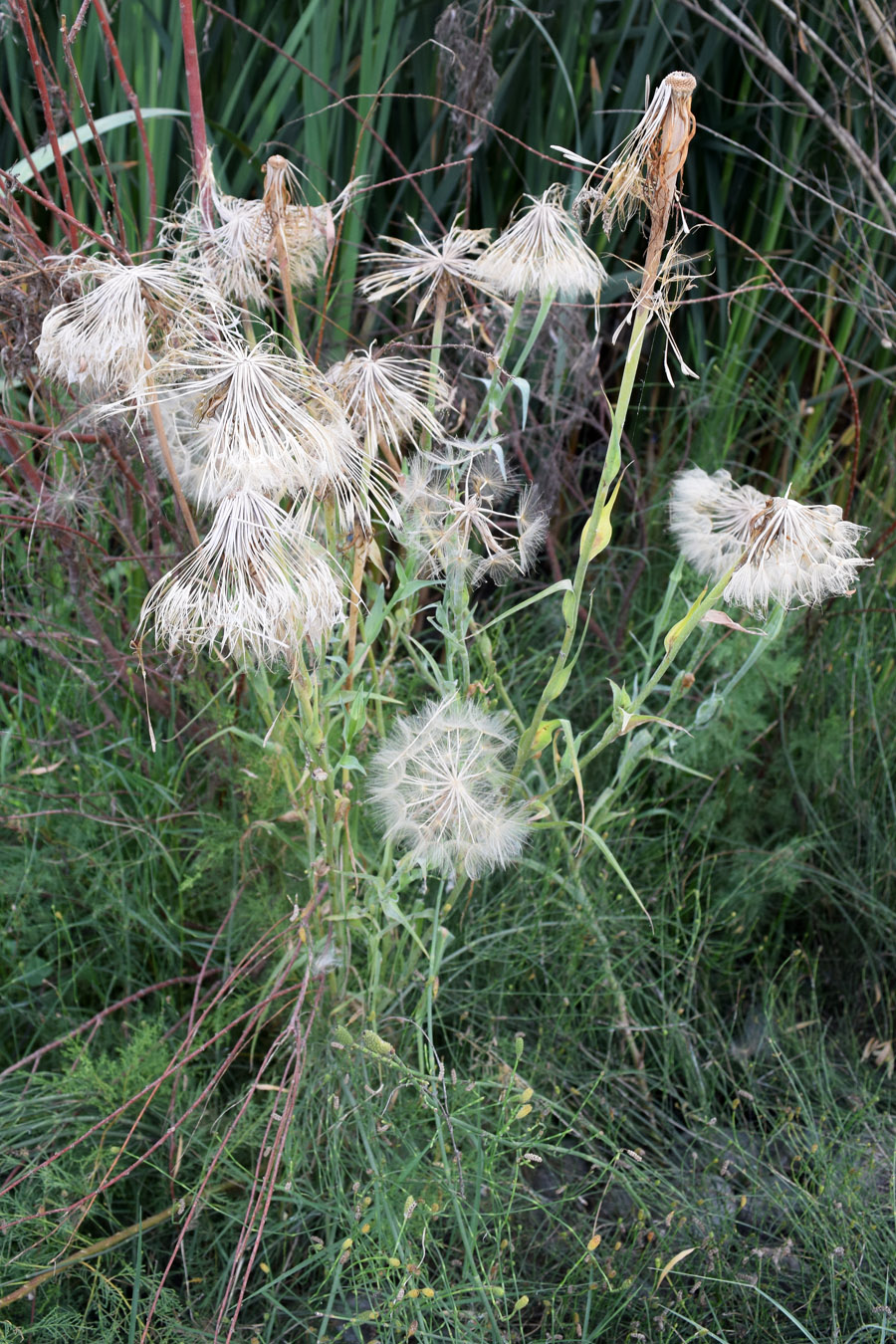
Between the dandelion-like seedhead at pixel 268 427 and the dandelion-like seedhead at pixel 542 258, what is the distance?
0.27 m

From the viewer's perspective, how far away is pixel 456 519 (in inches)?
49.6

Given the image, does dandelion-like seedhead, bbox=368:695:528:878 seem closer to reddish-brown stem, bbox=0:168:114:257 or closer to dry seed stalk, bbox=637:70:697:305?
dry seed stalk, bbox=637:70:697:305

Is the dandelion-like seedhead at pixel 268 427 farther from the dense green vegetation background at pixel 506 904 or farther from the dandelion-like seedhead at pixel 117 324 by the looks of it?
the dense green vegetation background at pixel 506 904

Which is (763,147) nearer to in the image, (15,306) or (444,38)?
(444,38)

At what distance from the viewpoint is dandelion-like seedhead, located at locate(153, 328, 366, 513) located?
3.20 feet

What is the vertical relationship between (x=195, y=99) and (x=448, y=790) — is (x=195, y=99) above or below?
above

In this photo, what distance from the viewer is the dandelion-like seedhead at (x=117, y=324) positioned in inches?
43.2

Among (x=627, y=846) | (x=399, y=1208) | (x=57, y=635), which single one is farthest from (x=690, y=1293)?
(x=57, y=635)

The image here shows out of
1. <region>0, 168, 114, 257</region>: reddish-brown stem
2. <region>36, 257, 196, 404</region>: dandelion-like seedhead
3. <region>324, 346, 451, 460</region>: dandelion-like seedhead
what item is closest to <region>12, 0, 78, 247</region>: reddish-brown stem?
<region>0, 168, 114, 257</region>: reddish-brown stem

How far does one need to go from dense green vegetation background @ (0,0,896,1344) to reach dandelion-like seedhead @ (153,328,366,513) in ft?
1.20

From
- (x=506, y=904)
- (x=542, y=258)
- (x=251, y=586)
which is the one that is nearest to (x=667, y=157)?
(x=542, y=258)

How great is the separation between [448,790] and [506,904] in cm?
59

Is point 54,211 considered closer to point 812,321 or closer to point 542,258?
point 542,258

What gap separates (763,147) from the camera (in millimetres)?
2541
